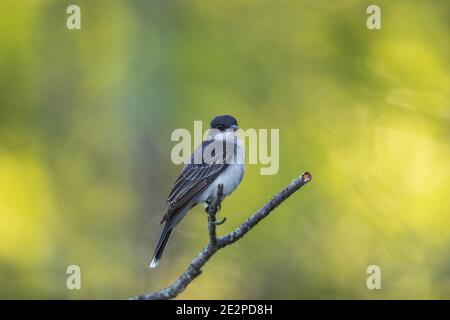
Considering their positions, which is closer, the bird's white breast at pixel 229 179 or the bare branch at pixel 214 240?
the bare branch at pixel 214 240

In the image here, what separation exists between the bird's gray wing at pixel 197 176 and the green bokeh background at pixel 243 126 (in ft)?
7.96

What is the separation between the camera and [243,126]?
10578mm

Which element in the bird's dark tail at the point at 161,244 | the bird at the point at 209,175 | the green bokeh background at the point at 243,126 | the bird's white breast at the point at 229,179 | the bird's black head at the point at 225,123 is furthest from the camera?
the green bokeh background at the point at 243,126

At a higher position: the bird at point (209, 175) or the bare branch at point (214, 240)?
the bird at point (209, 175)

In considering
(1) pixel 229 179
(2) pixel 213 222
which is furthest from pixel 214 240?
(1) pixel 229 179

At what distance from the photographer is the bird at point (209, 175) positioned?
23.0 feet

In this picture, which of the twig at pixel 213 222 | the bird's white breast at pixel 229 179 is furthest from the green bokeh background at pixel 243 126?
the twig at pixel 213 222

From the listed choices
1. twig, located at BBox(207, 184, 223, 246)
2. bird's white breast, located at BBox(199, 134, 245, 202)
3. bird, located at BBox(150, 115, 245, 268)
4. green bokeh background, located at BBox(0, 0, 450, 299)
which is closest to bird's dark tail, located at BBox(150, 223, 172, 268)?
bird, located at BBox(150, 115, 245, 268)

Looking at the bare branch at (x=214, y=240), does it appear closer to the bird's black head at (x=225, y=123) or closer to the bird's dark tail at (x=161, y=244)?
the bird's dark tail at (x=161, y=244)

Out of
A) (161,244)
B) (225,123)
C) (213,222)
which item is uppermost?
(225,123)

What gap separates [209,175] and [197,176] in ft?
0.43

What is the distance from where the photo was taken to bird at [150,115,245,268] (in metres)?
7.01

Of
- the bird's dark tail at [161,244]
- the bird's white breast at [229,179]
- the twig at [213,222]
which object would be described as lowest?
the bird's dark tail at [161,244]

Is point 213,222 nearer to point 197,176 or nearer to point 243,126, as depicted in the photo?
point 197,176
